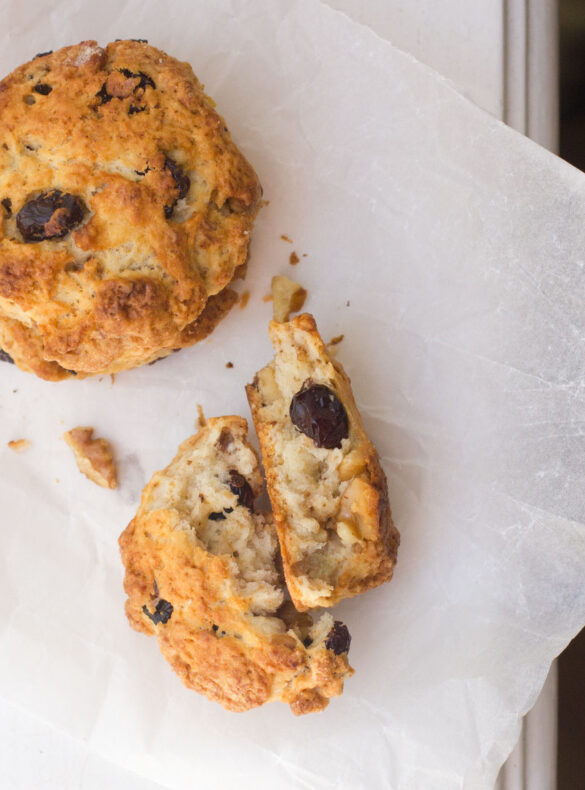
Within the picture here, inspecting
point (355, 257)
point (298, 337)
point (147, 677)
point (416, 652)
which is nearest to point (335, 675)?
point (416, 652)

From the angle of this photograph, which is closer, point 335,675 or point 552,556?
point 335,675

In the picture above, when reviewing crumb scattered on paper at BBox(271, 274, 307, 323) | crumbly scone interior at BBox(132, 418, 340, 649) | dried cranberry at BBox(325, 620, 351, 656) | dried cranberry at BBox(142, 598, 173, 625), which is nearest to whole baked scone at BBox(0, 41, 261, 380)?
crumb scattered on paper at BBox(271, 274, 307, 323)

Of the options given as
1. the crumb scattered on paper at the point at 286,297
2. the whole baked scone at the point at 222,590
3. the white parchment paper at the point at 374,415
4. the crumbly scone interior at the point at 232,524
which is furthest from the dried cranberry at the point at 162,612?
the crumb scattered on paper at the point at 286,297

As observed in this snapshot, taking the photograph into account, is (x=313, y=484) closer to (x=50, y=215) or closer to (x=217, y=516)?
(x=217, y=516)

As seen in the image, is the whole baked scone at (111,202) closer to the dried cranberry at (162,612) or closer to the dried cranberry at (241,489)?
the dried cranberry at (241,489)

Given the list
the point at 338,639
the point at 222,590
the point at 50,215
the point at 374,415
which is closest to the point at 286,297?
the point at 374,415

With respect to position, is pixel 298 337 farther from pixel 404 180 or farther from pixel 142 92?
pixel 142 92
